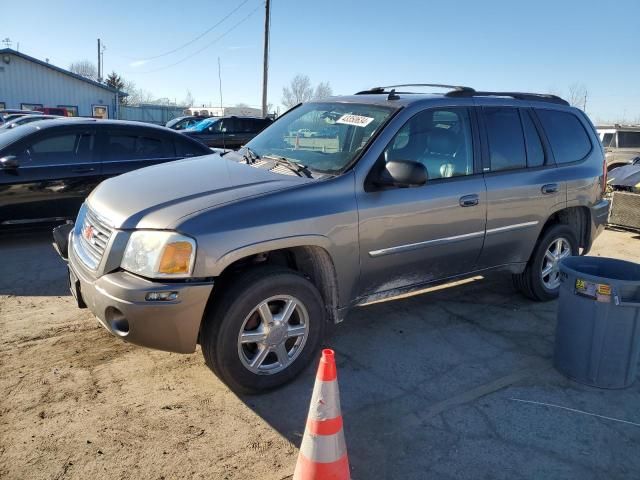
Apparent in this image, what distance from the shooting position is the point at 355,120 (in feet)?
13.2

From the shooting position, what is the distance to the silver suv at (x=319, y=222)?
9.72ft

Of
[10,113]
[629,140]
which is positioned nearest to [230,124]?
[10,113]

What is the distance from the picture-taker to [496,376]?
3736mm

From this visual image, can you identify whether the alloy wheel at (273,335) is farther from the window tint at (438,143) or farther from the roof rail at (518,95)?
the roof rail at (518,95)

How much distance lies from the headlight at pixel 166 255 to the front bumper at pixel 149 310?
0.20 feet

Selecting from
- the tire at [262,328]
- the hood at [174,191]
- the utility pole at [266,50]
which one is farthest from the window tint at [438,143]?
the utility pole at [266,50]

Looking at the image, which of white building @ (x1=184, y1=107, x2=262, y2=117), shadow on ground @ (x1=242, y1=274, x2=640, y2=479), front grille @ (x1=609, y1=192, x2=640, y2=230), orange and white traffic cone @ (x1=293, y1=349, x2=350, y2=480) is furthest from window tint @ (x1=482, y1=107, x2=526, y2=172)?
white building @ (x1=184, y1=107, x2=262, y2=117)

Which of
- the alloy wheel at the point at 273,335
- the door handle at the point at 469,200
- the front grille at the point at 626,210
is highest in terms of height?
the door handle at the point at 469,200

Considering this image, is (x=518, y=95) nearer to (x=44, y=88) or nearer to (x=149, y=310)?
(x=149, y=310)

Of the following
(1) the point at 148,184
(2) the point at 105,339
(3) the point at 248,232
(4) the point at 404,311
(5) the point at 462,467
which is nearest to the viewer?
(5) the point at 462,467

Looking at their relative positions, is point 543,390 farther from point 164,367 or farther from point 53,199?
point 53,199

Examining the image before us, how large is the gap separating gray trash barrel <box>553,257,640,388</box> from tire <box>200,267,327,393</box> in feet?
5.67

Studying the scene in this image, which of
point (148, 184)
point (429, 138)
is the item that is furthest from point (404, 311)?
point (148, 184)

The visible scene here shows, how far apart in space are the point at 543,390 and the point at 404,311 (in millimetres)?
1530
